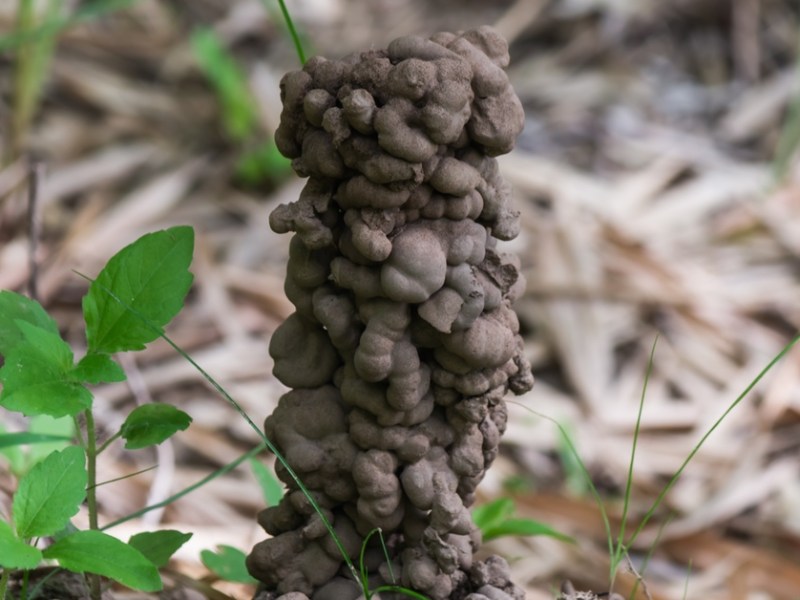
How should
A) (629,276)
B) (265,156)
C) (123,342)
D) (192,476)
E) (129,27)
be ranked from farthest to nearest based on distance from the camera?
(129,27) < (265,156) < (629,276) < (192,476) < (123,342)

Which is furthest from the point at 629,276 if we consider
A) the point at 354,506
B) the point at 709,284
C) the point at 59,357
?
the point at 59,357

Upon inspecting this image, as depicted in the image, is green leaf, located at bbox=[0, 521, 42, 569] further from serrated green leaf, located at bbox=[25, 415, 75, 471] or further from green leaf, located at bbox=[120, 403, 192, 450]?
serrated green leaf, located at bbox=[25, 415, 75, 471]

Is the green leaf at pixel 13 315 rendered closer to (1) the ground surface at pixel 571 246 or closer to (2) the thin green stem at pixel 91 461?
(2) the thin green stem at pixel 91 461

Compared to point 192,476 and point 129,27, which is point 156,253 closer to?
point 192,476

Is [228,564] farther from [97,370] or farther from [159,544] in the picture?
[97,370]

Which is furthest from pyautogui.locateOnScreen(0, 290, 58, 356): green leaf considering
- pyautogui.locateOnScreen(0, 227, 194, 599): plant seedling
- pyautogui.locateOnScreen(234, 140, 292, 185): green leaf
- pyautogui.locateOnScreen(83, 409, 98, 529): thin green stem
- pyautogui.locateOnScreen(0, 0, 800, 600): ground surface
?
pyautogui.locateOnScreen(234, 140, 292, 185): green leaf

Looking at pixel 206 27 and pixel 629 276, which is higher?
pixel 206 27

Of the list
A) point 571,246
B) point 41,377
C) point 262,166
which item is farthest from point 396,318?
point 262,166
